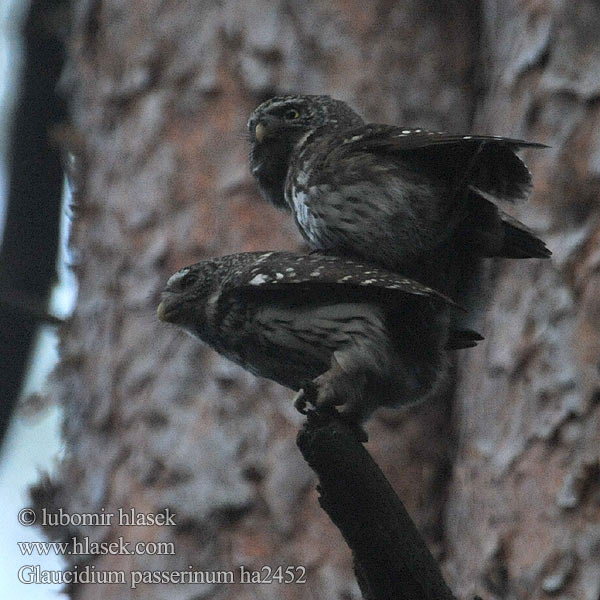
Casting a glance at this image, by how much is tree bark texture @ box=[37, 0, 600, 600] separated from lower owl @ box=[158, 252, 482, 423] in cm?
75

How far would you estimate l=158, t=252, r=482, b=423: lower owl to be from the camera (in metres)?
2.59

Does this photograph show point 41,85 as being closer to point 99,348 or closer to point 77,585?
point 99,348

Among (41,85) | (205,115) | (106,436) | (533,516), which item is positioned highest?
(41,85)

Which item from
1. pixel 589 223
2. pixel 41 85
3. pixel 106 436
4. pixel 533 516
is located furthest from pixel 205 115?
pixel 533 516

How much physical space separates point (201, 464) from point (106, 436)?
0.65 m

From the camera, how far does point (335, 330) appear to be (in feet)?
8.78

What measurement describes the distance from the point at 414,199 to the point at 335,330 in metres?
0.38

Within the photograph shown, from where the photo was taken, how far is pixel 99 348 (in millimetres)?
5164

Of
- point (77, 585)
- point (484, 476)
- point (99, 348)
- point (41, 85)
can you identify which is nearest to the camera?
point (484, 476)

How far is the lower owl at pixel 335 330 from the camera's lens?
2.59 metres

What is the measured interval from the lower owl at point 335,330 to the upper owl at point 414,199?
0.10m

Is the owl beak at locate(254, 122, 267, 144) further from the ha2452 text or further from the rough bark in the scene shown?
the ha2452 text

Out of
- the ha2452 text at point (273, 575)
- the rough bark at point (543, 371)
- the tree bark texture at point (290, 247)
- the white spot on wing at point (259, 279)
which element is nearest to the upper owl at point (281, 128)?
the white spot on wing at point (259, 279)

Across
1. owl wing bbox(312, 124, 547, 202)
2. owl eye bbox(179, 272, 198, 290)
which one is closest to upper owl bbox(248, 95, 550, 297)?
owl wing bbox(312, 124, 547, 202)
